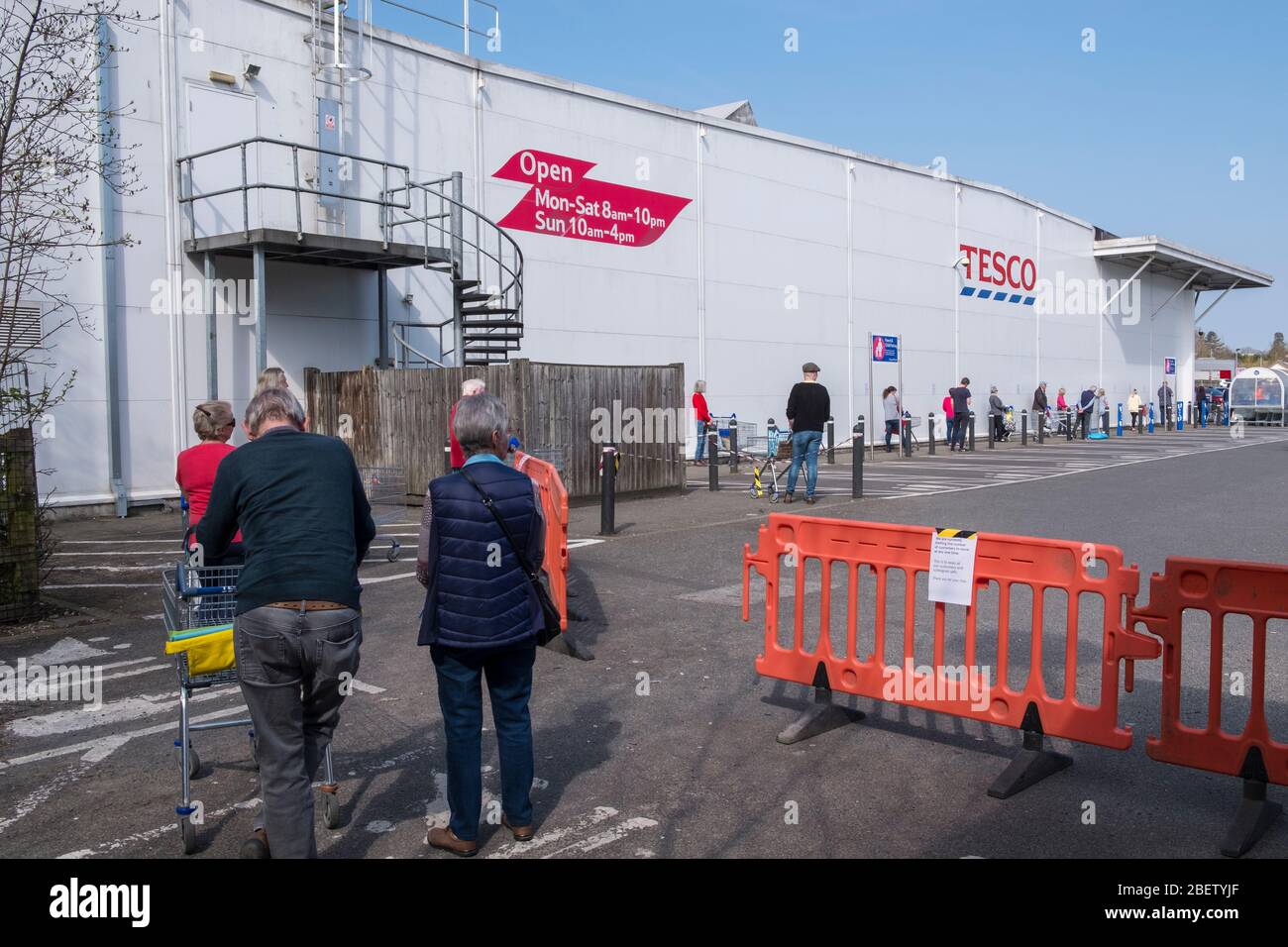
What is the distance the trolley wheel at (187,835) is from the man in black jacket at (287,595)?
0.60 m

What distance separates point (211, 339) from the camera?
1680 centimetres

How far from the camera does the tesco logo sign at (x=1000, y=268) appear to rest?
36531 millimetres

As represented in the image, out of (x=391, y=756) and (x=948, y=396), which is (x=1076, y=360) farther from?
(x=391, y=756)

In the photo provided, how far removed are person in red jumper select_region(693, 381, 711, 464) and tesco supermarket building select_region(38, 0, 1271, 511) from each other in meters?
1.47

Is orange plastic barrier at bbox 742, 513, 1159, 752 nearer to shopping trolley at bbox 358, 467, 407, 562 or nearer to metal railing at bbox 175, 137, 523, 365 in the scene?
shopping trolley at bbox 358, 467, 407, 562

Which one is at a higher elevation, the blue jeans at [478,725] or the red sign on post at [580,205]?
the red sign on post at [580,205]

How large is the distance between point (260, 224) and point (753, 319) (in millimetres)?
13343

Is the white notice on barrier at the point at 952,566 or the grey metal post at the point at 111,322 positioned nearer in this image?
the white notice on barrier at the point at 952,566

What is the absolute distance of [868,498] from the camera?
17.3 metres

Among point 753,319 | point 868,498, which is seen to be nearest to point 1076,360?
point 753,319

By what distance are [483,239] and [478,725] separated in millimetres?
17266

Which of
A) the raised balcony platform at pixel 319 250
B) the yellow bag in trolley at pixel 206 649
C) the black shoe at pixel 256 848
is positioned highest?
the raised balcony platform at pixel 319 250

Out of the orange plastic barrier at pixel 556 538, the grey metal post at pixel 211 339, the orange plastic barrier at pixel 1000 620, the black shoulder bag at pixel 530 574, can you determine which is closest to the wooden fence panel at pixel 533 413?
the grey metal post at pixel 211 339

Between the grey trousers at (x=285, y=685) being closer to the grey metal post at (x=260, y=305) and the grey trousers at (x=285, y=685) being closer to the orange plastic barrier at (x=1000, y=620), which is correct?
the orange plastic barrier at (x=1000, y=620)
